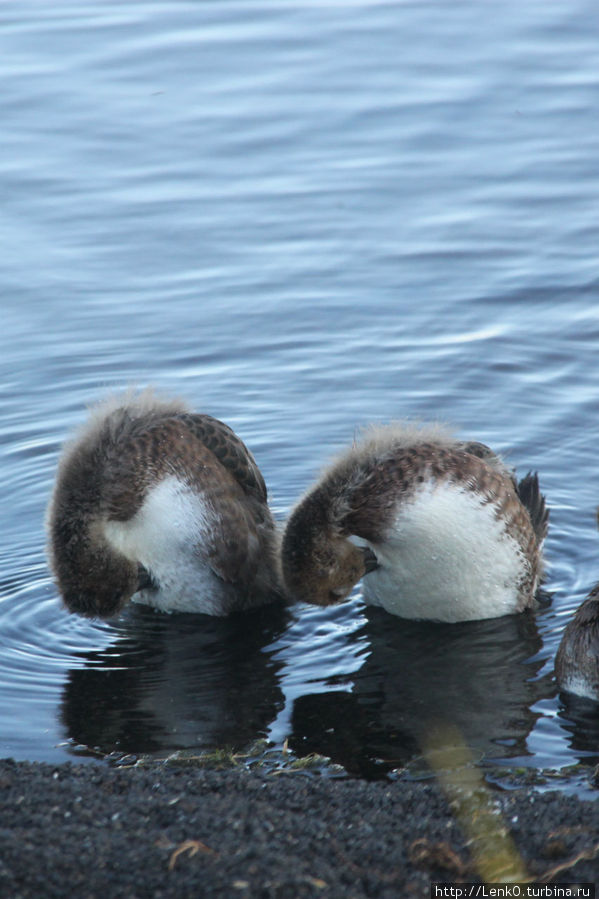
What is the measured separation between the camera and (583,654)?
311 inches

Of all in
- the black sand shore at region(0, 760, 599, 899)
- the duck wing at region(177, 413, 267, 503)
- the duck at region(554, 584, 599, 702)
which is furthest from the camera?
the duck wing at region(177, 413, 267, 503)

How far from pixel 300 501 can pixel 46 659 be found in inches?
73.2

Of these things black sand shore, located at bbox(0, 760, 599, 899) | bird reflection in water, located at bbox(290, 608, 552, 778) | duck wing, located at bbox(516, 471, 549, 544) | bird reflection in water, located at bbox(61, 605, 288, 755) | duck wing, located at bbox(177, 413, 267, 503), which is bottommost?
bird reflection in water, located at bbox(290, 608, 552, 778)

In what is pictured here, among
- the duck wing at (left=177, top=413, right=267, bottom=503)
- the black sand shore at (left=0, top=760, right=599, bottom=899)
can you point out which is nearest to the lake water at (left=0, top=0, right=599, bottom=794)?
the duck wing at (left=177, top=413, right=267, bottom=503)

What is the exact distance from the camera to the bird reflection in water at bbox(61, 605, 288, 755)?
788cm

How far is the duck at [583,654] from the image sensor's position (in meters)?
7.83

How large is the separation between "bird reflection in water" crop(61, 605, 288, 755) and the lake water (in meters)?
0.02

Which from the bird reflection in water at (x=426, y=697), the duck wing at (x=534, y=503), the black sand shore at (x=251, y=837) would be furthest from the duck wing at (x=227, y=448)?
the black sand shore at (x=251, y=837)

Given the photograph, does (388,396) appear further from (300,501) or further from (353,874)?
(353,874)

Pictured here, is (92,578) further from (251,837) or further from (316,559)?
(251,837)

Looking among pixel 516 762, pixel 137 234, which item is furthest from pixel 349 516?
pixel 137 234

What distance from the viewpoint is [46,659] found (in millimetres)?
8773

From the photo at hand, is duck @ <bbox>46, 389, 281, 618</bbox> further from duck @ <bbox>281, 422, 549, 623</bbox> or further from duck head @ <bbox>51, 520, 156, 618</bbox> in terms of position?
duck @ <bbox>281, 422, 549, 623</bbox>

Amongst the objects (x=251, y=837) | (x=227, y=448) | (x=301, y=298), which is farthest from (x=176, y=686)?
(x=301, y=298)
